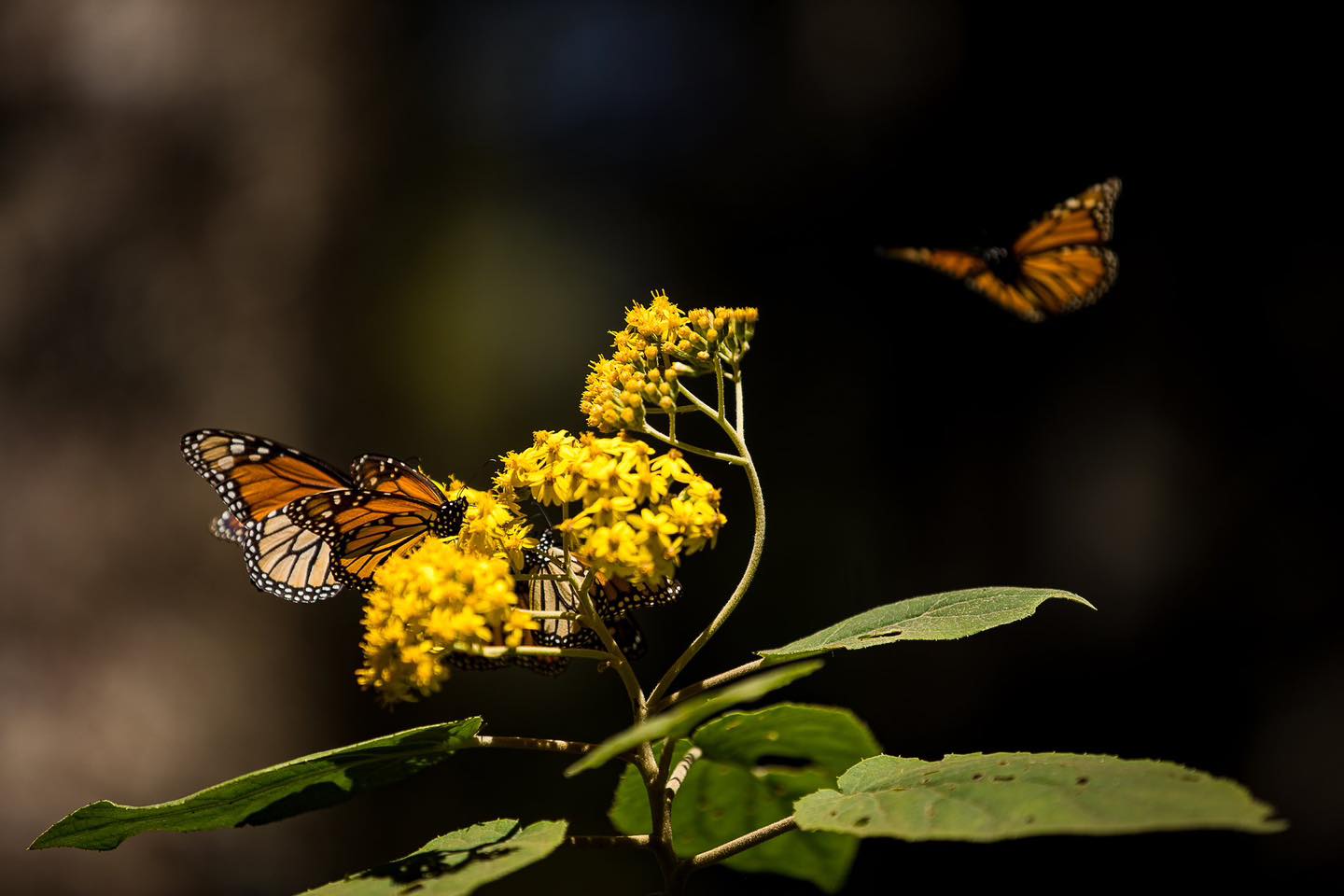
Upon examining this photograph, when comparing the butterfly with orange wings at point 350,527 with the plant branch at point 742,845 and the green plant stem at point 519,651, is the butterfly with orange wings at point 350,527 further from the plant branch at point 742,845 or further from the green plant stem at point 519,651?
the plant branch at point 742,845

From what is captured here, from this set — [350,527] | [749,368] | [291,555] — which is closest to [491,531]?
[350,527]

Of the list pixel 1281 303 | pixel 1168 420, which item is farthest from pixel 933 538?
pixel 1281 303

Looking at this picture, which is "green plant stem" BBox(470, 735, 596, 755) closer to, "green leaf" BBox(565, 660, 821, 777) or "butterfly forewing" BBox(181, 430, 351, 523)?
"green leaf" BBox(565, 660, 821, 777)

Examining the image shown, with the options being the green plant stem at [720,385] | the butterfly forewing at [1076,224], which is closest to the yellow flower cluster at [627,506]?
the green plant stem at [720,385]

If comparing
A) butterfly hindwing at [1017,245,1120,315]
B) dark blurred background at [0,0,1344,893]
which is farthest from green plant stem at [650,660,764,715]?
dark blurred background at [0,0,1344,893]

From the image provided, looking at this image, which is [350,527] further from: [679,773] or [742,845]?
[742,845]

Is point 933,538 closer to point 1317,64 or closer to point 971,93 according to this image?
point 971,93
